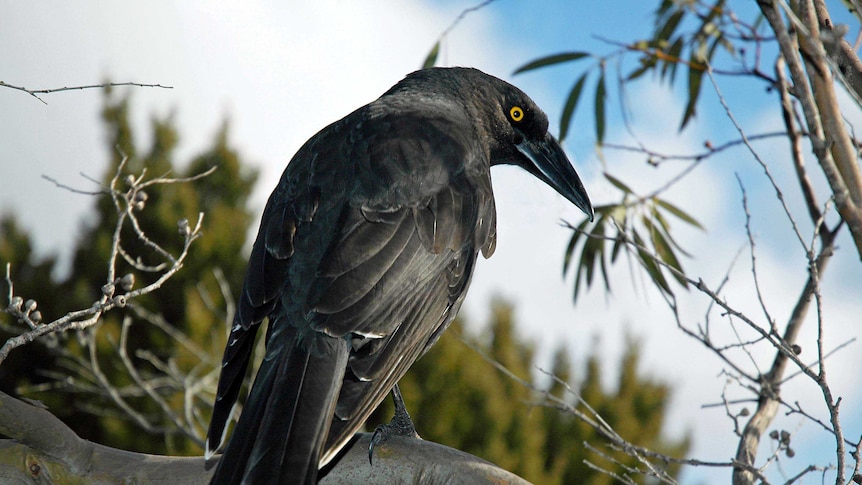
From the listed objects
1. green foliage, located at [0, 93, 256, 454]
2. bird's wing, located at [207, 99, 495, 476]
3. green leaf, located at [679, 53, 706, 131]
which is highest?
green leaf, located at [679, 53, 706, 131]

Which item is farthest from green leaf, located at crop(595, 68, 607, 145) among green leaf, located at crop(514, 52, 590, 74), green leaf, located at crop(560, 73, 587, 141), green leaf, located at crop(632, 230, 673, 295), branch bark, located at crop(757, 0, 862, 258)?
branch bark, located at crop(757, 0, 862, 258)

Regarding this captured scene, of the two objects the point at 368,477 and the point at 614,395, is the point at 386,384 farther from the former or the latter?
the point at 614,395

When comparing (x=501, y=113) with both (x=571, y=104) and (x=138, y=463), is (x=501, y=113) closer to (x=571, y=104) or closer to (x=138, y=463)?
(x=571, y=104)

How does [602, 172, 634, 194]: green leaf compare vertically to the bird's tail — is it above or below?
above

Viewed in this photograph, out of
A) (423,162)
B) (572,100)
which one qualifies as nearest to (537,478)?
(572,100)

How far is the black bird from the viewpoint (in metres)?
2.16

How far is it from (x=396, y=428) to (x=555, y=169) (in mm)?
1263

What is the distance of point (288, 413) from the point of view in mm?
2129

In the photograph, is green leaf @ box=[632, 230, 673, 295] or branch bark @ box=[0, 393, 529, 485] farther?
green leaf @ box=[632, 230, 673, 295]

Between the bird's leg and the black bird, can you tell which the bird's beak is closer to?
the black bird

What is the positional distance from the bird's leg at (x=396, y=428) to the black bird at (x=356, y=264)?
7.8 inches

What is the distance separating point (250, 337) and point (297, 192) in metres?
0.54

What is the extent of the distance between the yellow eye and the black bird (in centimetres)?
7

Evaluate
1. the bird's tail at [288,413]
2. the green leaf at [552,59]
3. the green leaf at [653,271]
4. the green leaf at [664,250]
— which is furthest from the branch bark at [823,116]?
the green leaf at [552,59]
